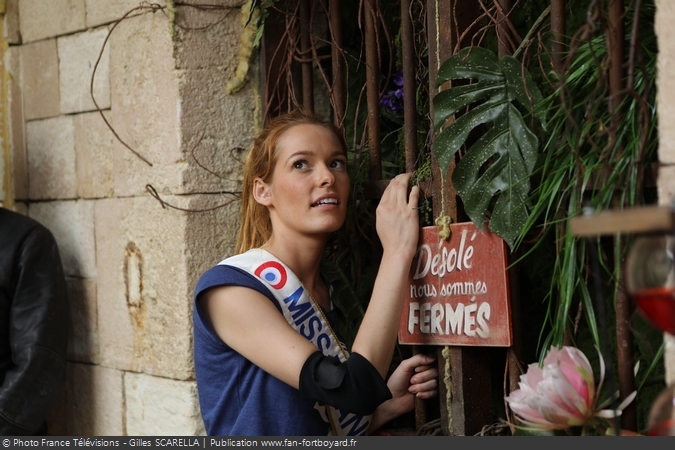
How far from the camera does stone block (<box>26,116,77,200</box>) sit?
319cm

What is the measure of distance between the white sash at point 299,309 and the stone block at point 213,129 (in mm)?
580

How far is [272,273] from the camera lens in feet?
7.05

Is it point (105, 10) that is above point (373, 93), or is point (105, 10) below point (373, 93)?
above

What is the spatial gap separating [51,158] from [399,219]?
1.74 m

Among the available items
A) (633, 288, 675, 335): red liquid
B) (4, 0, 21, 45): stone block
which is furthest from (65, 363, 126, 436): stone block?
(633, 288, 675, 335): red liquid

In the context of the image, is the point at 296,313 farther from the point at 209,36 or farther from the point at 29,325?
the point at 29,325

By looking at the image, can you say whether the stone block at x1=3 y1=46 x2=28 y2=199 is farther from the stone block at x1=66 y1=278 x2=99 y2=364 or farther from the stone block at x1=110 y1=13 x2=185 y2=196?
the stone block at x1=110 y1=13 x2=185 y2=196

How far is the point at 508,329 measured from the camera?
1956 millimetres

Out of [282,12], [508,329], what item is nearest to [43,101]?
[282,12]

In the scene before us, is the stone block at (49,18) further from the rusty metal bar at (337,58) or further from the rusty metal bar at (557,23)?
the rusty metal bar at (557,23)

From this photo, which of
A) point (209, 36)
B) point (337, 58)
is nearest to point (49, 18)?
point (209, 36)

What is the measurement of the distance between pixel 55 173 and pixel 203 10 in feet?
3.30

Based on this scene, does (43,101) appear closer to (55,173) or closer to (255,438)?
(55,173)

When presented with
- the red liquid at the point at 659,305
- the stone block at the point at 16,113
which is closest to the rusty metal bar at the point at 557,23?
the red liquid at the point at 659,305
